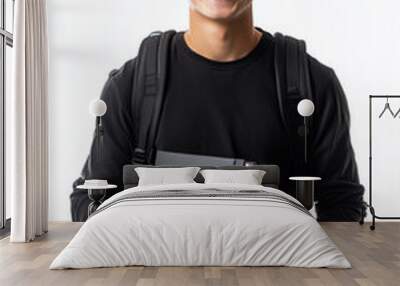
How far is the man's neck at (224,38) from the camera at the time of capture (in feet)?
23.8

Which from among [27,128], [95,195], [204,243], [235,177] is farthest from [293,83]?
[204,243]

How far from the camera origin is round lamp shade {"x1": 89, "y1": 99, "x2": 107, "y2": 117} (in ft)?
23.3

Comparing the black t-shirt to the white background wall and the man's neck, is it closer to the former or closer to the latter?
the man's neck

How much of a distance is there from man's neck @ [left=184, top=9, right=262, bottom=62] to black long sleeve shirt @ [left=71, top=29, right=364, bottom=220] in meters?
0.07

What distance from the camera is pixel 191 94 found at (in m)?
7.22

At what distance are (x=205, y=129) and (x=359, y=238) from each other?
2.11m

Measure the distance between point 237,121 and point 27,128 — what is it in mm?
2374

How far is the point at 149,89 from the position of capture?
7352 millimetres

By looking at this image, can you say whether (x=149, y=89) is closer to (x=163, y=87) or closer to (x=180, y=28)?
(x=163, y=87)

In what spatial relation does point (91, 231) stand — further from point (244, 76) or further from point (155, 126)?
point (244, 76)

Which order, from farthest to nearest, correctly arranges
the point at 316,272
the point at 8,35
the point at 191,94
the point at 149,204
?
1. the point at 191,94
2. the point at 8,35
3. the point at 149,204
4. the point at 316,272

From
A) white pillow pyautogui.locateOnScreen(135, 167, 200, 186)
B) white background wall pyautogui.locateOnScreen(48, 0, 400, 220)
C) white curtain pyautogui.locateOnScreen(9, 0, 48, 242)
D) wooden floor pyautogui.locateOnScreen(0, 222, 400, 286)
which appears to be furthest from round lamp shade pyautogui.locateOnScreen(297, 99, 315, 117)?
white curtain pyautogui.locateOnScreen(9, 0, 48, 242)

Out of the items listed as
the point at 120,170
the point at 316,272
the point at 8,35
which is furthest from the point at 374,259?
the point at 8,35

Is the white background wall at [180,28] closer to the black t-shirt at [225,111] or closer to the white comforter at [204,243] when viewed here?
the black t-shirt at [225,111]
